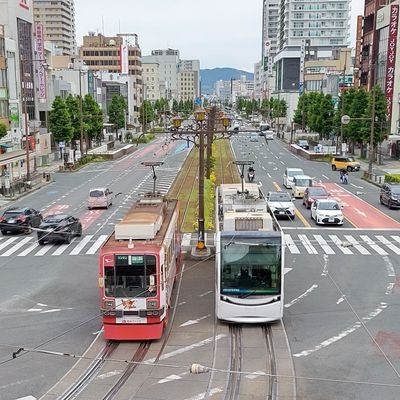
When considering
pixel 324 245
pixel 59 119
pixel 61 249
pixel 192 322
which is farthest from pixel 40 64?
pixel 192 322

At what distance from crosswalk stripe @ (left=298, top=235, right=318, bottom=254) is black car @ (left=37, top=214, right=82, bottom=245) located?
→ 12.4 metres

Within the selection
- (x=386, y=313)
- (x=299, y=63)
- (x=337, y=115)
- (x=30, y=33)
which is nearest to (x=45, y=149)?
(x=30, y=33)

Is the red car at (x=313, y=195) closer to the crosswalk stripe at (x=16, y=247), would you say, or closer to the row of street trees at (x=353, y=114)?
the crosswalk stripe at (x=16, y=247)

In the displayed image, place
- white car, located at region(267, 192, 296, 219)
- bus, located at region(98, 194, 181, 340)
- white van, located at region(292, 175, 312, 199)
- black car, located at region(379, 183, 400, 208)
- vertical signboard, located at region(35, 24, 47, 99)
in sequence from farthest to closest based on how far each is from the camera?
vertical signboard, located at region(35, 24, 47, 99), white van, located at region(292, 175, 312, 199), black car, located at region(379, 183, 400, 208), white car, located at region(267, 192, 296, 219), bus, located at region(98, 194, 181, 340)

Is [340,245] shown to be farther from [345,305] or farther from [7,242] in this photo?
[7,242]

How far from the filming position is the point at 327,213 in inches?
1421

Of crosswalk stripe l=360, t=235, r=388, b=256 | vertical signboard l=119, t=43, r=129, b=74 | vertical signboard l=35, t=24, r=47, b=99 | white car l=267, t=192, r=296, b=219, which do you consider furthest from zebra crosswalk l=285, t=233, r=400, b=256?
vertical signboard l=119, t=43, r=129, b=74

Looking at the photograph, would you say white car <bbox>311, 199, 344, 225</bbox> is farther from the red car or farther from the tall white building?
the tall white building

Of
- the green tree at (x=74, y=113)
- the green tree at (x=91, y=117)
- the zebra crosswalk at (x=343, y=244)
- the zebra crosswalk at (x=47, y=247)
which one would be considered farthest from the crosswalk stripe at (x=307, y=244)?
the green tree at (x=91, y=117)

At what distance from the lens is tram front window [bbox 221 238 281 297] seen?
1725cm

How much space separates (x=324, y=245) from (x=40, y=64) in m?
58.5

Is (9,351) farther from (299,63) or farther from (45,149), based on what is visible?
(299,63)

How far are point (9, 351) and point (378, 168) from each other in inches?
2242

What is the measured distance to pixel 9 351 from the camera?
1620cm
